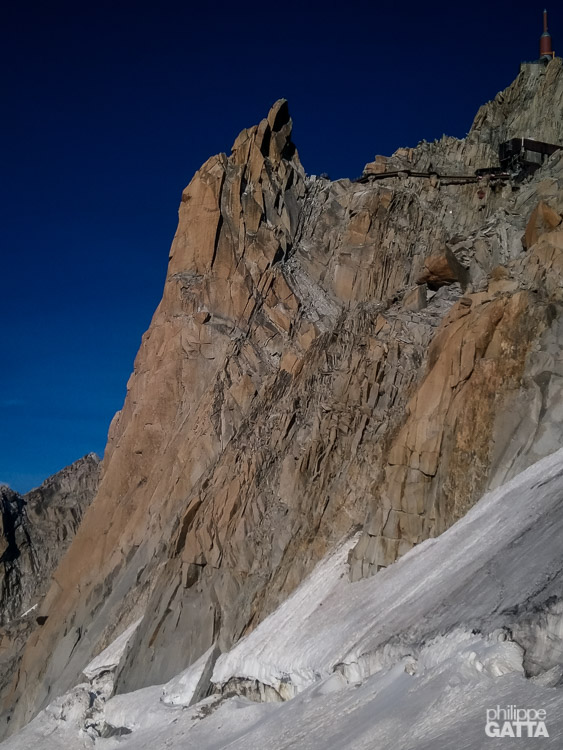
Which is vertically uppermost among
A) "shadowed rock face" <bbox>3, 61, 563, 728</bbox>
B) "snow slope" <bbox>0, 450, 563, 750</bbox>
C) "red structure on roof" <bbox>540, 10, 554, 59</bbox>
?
"red structure on roof" <bbox>540, 10, 554, 59</bbox>

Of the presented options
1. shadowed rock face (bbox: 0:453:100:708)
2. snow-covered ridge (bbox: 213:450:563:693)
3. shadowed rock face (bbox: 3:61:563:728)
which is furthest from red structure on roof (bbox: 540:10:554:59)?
shadowed rock face (bbox: 0:453:100:708)

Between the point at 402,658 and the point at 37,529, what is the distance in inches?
2356

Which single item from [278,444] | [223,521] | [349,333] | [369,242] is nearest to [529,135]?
[369,242]

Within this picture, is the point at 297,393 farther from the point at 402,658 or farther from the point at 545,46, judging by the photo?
the point at 545,46

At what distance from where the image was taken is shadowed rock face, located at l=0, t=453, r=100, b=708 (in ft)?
216

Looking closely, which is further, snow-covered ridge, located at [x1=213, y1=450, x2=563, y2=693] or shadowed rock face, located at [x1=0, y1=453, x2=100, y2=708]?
shadowed rock face, located at [x1=0, y1=453, x2=100, y2=708]

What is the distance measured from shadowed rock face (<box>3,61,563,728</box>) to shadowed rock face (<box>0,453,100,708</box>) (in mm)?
19952

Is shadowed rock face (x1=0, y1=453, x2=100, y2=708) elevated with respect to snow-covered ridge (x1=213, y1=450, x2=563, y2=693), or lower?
elevated

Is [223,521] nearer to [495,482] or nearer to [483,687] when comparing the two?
[495,482]

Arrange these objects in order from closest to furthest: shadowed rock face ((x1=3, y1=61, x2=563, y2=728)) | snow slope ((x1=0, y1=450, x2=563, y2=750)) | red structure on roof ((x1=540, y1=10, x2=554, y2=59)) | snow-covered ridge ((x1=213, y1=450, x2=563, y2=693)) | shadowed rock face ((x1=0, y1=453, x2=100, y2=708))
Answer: snow slope ((x1=0, y1=450, x2=563, y2=750))
snow-covered ridge ((x1=213, y1=450, x2=563, y2=693))
shadowed rock face ((x1=3, y1=61, x2=563, y2=728))
red structure on roof ((x1=540, y1=10, x2=554, y2=59))
shadowed rock face ((x1=0, y1=453, x2=100, y2=708))

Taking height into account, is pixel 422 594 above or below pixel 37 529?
below

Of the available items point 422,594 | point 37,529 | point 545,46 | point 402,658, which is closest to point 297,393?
point 422,594

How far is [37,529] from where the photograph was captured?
71.2 meters

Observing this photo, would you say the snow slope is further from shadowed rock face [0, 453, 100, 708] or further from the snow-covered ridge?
shadowed rock face [0, 453, 100, 708]
